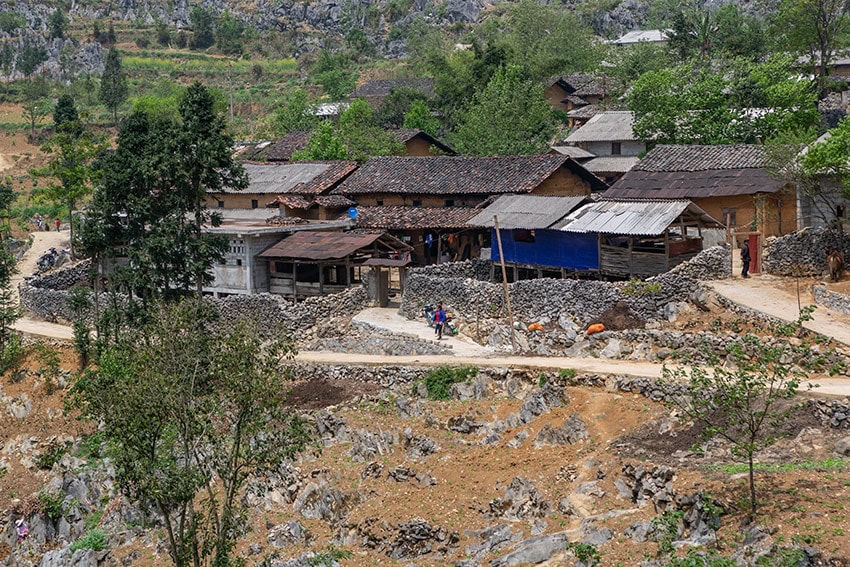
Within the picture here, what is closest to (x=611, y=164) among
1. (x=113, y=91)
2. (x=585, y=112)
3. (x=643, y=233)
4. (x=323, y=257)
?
(x=585, y=112)

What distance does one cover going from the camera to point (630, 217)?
42.5 metres

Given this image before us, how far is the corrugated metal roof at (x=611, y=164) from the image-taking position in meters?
63.8

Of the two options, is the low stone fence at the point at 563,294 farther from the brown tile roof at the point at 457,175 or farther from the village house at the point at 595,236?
the brown tile roof at the point at 457,175

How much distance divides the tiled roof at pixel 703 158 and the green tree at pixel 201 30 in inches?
3737

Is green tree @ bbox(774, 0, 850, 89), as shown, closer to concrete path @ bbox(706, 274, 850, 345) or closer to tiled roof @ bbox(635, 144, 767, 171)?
tiled roof @ bbox(635, 144, 767, 171)

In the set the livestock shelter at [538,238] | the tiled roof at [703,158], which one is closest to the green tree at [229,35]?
the tiled roof at [703,158]

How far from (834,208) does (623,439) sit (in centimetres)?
1741

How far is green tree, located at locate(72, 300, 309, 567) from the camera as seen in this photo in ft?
78.7

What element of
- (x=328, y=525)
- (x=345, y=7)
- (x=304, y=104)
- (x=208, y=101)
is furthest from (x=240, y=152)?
(x=345, y=7)

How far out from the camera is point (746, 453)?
2562 cm

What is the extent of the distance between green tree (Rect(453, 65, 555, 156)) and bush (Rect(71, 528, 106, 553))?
3767cm

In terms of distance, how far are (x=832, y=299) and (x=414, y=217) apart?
66.9 feet

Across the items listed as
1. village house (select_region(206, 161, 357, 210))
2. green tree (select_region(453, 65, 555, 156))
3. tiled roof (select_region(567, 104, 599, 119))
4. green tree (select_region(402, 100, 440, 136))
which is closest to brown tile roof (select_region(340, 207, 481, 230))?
village house (select_region(206, 161, 357, 210))

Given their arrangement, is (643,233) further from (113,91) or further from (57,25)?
(57,25)
